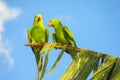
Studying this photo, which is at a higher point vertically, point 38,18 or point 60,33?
point 38,18

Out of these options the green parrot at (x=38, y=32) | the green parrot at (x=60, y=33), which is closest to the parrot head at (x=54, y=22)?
the green parrot at (x=60, y=33)

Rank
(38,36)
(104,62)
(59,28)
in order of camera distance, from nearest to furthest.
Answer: (104,62) < (59,28) < (38,36)

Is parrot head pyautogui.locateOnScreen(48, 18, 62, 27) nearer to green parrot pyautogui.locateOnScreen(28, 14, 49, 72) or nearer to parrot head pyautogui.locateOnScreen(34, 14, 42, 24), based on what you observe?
green parrot pyautogui.locateOnScreen(28, 14, 49, 72)

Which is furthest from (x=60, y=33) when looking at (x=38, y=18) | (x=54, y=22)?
(x=38, y=18)

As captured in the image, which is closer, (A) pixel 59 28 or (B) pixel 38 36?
(A) pixel 59 28

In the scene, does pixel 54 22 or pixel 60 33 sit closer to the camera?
pixel 60 33

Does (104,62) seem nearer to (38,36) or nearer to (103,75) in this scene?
(103,75)

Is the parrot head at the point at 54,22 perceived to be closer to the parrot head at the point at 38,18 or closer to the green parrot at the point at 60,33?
the green parrot at the point at 60,33

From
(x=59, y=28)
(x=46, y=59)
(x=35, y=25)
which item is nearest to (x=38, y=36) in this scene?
(x=35, y=25)

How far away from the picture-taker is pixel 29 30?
24.0 feet

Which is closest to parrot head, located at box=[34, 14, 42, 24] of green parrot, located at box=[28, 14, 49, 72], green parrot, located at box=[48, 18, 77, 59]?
green parrot, located at box=[28, 14, 49, 72]

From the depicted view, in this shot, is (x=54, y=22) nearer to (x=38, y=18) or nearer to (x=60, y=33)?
(x=60, y=33)

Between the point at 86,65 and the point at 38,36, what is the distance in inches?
150

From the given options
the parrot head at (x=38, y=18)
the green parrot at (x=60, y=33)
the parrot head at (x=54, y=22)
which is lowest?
the green parrot at (x=60, y=33)
